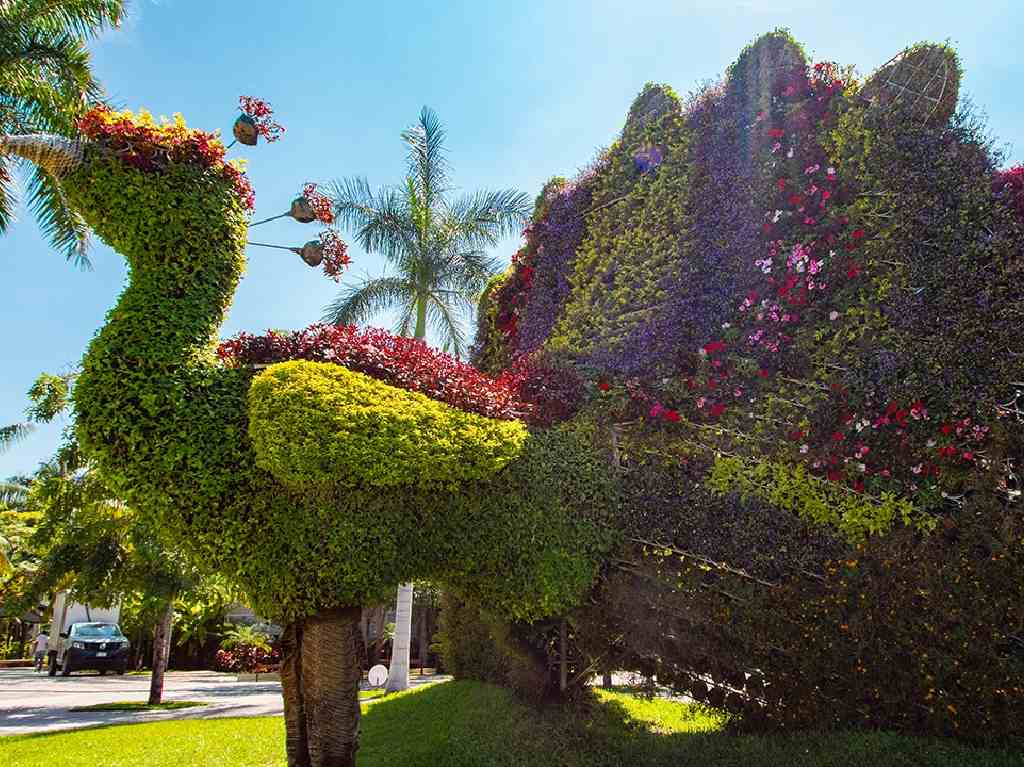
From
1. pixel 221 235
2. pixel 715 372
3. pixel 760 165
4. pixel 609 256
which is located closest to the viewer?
pixel 221 235

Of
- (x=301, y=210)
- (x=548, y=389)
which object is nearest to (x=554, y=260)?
(x=548, y=389)

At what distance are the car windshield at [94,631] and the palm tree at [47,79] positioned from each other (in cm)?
1529

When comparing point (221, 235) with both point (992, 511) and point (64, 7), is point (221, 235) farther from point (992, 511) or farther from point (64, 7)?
point (64, 7)

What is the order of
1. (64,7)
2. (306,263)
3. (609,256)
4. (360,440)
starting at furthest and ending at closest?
1. (64,7)
2. (609,256)
3. (306,263)
4. (360,440)

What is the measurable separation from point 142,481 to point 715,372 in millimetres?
5225

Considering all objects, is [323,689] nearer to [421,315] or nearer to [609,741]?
[609,741]

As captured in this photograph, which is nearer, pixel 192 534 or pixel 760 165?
pixel 192 534

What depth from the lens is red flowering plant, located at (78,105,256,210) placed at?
19.3ft

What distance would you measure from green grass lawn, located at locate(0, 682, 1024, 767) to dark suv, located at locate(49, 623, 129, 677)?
14794mm

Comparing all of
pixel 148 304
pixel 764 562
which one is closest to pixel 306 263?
pixel 148 304

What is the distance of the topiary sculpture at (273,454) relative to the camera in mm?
5340

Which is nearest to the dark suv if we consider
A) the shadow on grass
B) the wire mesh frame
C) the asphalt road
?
the asphalt road

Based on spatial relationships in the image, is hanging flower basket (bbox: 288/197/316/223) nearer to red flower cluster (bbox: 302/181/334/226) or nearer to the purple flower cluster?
red flower cluster (bbox: 302/181/334/226)

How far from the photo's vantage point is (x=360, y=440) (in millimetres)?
5266
